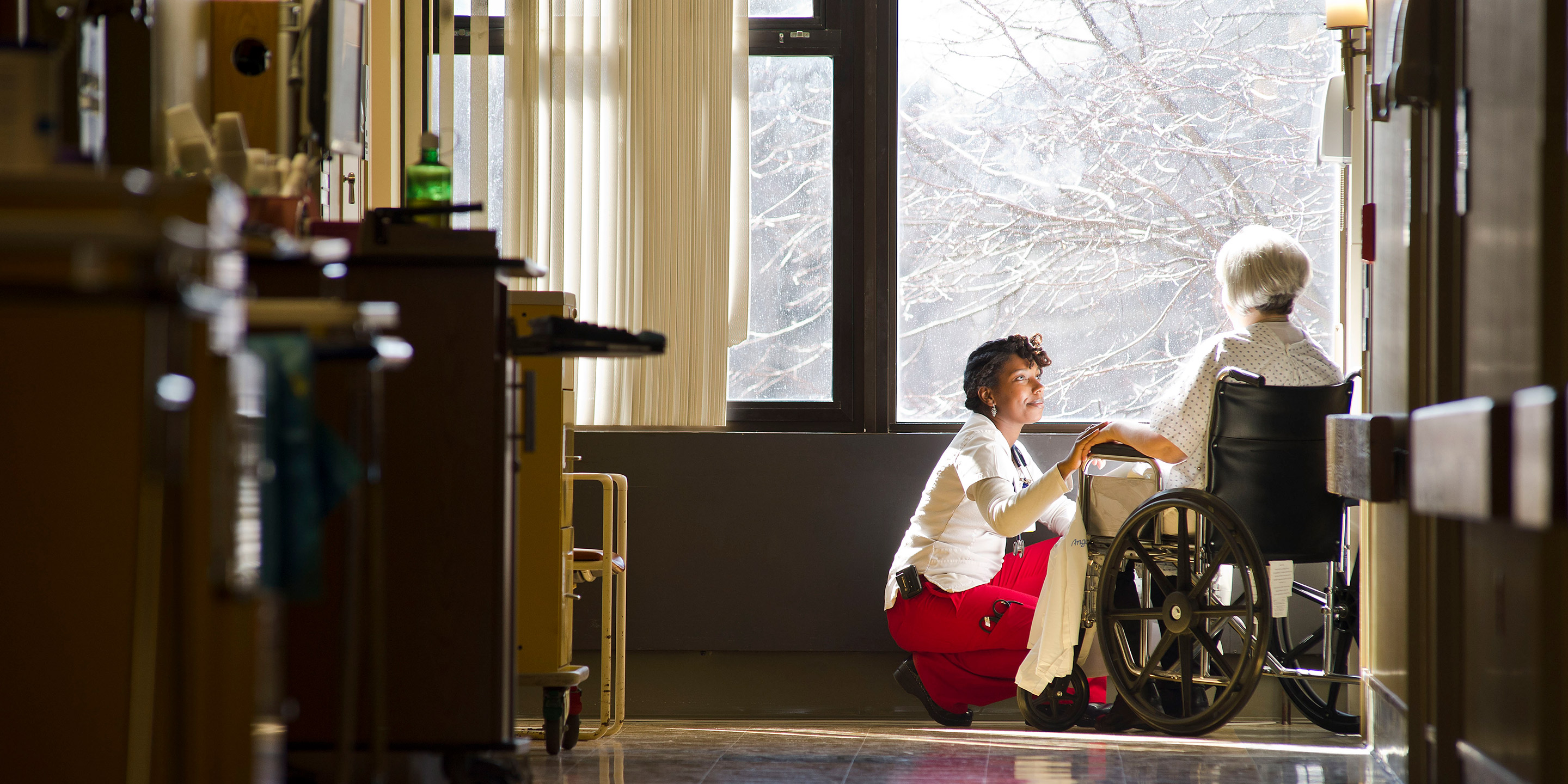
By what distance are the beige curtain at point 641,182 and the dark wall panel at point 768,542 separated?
0.20 metres

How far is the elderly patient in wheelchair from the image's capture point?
2.95 metres

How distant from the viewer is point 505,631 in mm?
2133

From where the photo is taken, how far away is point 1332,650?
10.2 ft

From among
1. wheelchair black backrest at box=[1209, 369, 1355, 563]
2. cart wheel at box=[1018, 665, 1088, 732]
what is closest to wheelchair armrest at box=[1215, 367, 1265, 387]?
wheelchair black backrest at box=[1209, 369, 1355, 563]

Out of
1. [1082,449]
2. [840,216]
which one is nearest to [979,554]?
[1082,449]

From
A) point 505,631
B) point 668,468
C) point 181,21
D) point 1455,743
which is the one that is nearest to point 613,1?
point 668,468

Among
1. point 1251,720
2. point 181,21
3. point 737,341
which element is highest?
point 181,21

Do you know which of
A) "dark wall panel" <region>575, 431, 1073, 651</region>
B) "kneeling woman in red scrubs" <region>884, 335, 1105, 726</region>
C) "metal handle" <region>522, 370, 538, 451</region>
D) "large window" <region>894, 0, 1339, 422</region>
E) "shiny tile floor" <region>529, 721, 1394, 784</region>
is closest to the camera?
"metal handle" <region>522, 370, 538, 451</region>

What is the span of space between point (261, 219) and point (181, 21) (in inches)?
22.2

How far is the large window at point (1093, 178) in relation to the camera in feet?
13.0

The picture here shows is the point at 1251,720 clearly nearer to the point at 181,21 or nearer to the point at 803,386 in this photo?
the point at 803,386

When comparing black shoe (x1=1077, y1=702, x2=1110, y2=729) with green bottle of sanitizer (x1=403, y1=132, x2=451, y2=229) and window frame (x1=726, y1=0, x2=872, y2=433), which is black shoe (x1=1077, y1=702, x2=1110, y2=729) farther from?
green bottle of sanitizer (x1=403, y1=132, x2=451, y2=229)

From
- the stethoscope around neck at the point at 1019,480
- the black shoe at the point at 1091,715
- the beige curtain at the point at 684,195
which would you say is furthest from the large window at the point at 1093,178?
the black shoe at the point at 1091,715

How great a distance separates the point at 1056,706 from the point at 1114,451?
66 cm
